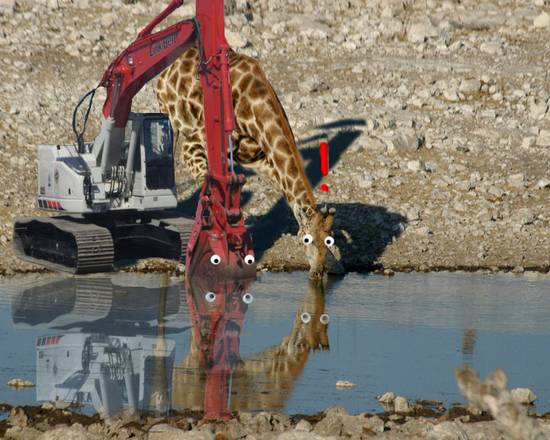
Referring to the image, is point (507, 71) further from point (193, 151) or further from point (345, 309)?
point (345, 309)

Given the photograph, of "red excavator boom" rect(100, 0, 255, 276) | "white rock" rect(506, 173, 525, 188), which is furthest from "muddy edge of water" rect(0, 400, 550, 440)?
"white rock" rect(506, 173, 525, 188)

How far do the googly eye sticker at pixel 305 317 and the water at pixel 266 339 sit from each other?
6cm

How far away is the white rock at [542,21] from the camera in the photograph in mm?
37250

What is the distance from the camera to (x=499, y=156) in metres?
29.6

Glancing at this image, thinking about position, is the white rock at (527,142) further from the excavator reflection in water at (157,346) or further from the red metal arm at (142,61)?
the red metal arm at (142,61)

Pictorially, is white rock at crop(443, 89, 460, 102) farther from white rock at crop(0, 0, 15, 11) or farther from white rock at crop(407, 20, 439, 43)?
white rock at crop(0, 0, 15, 11)

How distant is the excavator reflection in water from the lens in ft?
48.7

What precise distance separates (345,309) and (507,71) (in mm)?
15086

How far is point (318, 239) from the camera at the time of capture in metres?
22.0

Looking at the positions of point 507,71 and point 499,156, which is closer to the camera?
point 499,156

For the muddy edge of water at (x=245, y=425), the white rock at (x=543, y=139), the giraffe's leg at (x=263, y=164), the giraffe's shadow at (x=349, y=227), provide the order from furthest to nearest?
1. the white rock at (x=543, y=139)
2. the giraffe's shadow at (x=349, y=227)
3. the giraffe's leg at (x=263, y=164)
4. the muddy edge of water at (x=245, y=425)

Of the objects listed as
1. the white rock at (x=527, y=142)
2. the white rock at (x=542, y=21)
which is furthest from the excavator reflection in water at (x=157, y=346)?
the white rock at (x=542, y=21)

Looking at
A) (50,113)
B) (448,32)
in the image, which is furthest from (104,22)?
(448,32)

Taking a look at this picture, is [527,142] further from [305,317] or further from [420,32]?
[305,317]
